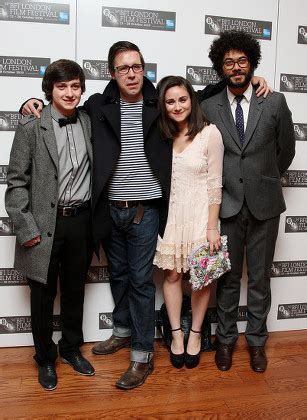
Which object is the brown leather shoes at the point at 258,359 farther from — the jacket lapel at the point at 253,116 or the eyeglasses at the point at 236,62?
the eyeglasses at the point at 236,62

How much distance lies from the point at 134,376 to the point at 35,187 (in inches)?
41.2

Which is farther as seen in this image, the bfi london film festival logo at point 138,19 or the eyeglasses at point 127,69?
the bfi london film festival logo at point 138,19

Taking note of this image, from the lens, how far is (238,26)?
2.53 m

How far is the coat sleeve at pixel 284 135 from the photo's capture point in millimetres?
2203

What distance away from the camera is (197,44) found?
249 cm

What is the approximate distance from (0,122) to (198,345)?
63.3 inches

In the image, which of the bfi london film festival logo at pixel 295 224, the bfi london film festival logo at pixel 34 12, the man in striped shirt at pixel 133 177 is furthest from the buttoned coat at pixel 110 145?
the bfi london film festival logo at pixel 295 224

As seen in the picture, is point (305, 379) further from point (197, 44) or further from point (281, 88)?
point (197, 44)

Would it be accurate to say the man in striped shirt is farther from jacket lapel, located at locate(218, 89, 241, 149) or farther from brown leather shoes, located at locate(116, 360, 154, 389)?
jacket lapel, located at locate(218, 89, 241, 149)

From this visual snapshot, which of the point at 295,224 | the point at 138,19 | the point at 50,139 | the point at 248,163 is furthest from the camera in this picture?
the point at 295,224

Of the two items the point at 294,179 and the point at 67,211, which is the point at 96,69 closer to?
the point at 67,211

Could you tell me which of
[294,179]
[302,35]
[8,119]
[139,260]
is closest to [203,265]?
[139,260]

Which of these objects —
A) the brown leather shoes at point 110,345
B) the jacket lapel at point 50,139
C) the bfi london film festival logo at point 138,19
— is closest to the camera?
the jacket lapel at point 50,139

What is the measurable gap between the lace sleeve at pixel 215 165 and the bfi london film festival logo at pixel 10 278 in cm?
118
